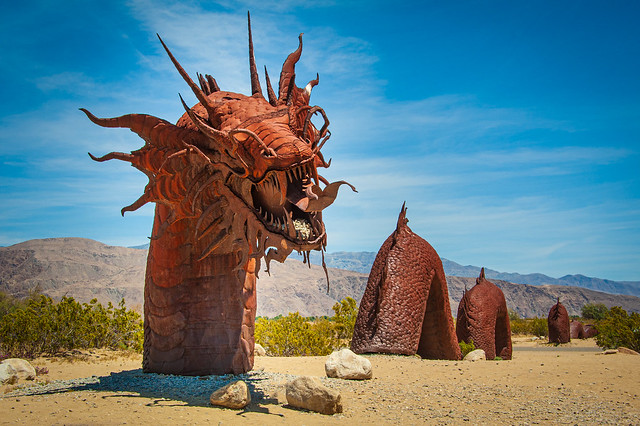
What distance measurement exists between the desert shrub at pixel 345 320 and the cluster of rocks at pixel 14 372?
817 centimetres

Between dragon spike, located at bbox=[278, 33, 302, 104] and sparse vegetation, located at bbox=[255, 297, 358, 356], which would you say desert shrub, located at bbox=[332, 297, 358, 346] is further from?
dragon spike, located at bbox=[278, 33, 302, 104]

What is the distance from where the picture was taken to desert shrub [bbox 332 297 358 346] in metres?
13.4

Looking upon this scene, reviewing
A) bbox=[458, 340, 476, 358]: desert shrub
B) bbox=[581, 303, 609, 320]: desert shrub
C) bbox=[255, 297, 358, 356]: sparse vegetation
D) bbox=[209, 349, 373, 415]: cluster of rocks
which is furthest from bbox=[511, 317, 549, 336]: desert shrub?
bbox=[209, 349, 373, 415]: cluster of rocks

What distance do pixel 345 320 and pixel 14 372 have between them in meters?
9.13

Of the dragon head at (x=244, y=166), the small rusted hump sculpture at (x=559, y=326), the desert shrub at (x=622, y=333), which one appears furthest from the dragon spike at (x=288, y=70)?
the small rusted hump sculpture at (x=559, y=326)

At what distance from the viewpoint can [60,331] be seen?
31.9 feet

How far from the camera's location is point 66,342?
382 inches

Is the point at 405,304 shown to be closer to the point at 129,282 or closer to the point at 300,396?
the point at 300,396

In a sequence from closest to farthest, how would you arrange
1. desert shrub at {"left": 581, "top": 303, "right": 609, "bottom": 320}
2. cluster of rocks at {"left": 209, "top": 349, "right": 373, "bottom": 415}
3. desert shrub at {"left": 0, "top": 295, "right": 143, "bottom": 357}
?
cluster of rocks at {"left": 209, "top": 349, "right": 373, "bottom": 415}, desert shrub at {"left": 0, "top": 295, "right": 143, "bottom": 357}, desert shrub at {"left": 581, "top": 303, "right": 609, "bottom": 320}

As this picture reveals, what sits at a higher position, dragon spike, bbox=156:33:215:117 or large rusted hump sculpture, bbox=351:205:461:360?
dragon spike, bbox=156:33:215:117

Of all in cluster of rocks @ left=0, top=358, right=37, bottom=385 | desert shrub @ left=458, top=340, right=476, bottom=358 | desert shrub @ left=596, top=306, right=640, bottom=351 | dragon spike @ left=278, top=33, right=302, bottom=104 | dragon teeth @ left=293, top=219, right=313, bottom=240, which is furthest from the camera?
desert shrub @ left=596, top=306, right=640, bottom=351

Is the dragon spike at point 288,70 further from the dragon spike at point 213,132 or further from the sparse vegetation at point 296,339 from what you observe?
the sparse vegetation at point 296,339

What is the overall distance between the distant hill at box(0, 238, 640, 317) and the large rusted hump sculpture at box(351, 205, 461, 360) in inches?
1288

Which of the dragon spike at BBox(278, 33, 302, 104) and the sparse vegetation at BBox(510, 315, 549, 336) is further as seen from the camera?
the sparse vegetation at BBox(510, 315, 549, 336)
